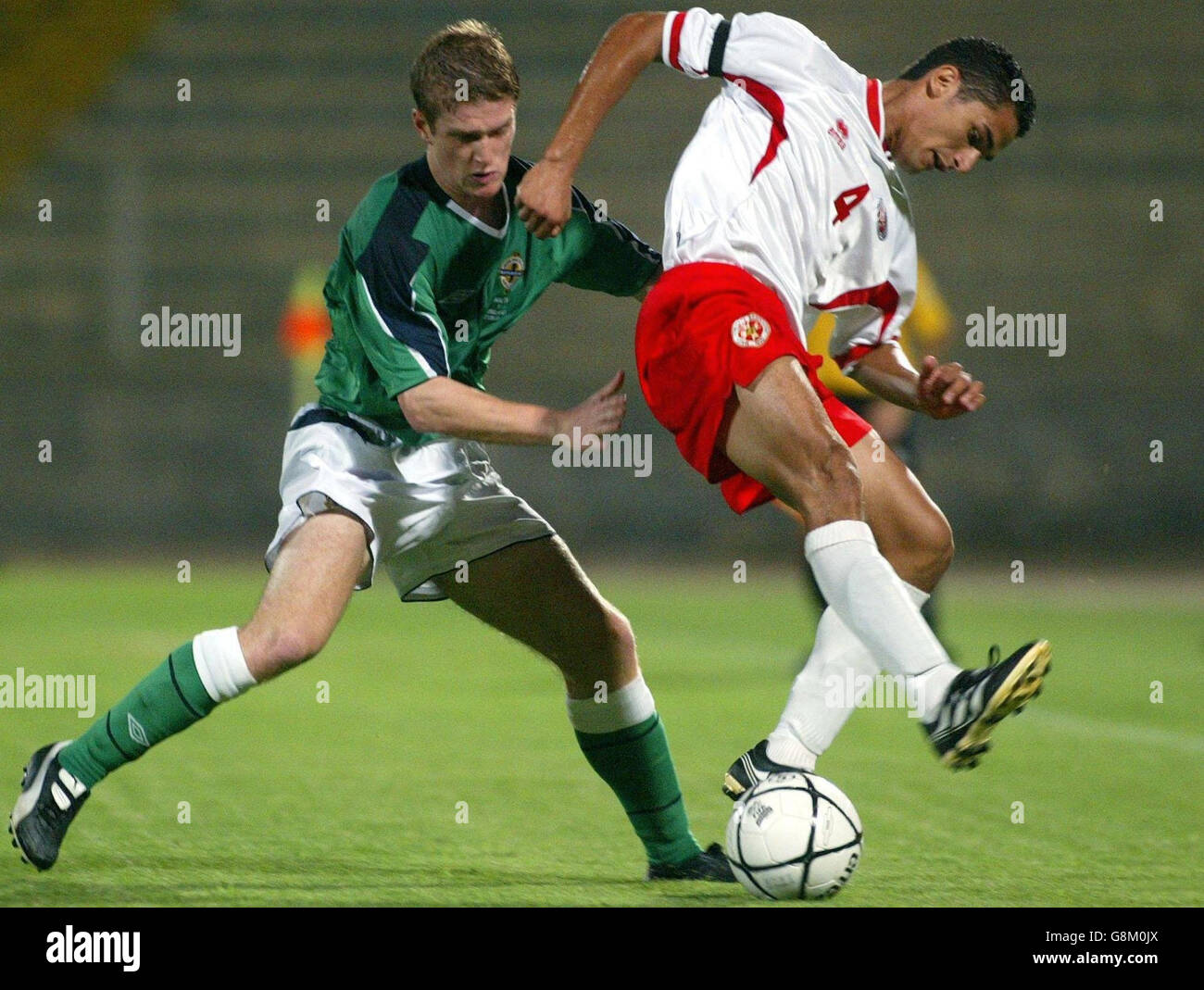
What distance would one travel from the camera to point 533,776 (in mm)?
4898

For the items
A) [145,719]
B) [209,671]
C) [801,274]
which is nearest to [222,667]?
[209,671]

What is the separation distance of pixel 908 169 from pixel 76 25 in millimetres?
14026

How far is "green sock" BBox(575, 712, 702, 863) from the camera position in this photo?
11.8 feet

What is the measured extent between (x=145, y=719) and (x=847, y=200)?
5.55 feet

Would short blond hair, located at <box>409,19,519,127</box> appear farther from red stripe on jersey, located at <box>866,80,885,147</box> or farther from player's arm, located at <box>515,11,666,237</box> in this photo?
red stripe on jersey, located at <box>866,80,885,147</box>

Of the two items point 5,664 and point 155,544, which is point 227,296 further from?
point 5,664

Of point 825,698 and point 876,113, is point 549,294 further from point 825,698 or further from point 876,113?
point 825,698

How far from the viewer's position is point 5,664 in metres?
6.93

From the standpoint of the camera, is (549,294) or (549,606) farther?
(549,294)

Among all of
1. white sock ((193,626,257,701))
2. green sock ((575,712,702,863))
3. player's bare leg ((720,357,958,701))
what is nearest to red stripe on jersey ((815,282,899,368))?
player's bare leg ((720,357,958,701))

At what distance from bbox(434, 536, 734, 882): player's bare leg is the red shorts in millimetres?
378

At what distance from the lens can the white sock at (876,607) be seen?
9.75 feet

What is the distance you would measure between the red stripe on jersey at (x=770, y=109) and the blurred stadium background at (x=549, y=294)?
803cm

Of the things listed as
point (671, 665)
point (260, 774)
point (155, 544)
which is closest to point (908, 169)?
point (260, 774)
